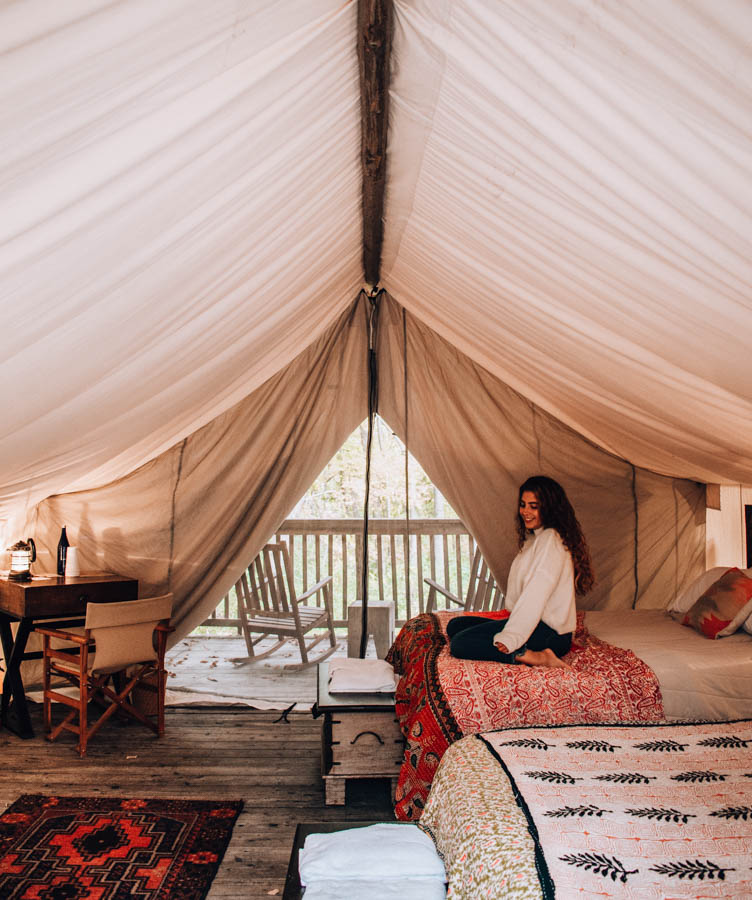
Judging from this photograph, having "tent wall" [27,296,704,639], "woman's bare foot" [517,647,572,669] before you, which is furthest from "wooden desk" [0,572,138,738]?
"woman's bare foot" [517,647,572,669]

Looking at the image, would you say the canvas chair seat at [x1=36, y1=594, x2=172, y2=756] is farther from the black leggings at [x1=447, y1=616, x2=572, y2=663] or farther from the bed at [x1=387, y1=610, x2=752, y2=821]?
the black leggings at [x1=447, y1=616, x2=572, y2=663]

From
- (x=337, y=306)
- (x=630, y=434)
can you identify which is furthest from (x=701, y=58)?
(x=337, y=306)

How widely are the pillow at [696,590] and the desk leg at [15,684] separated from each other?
361cm

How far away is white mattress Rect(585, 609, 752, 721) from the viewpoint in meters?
2.90

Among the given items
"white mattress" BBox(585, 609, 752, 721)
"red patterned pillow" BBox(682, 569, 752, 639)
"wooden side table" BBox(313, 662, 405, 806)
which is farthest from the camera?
"red patterned pillow" BBox(682, 569, 752, 639)

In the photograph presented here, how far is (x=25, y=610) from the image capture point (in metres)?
3.85

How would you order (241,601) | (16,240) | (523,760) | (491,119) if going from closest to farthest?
(16,240)
(491,119)
(523,760)
(241,601)

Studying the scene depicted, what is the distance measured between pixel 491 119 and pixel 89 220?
3.38ft

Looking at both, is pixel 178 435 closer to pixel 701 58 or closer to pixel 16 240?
pixel 16 240

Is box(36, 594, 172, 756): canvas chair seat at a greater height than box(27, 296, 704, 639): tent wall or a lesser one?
lesser

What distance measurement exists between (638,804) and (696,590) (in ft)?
7.44

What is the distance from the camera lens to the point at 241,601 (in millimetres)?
5484

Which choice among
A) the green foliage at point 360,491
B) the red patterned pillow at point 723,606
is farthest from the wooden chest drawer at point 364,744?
the green foliage at point 360,491

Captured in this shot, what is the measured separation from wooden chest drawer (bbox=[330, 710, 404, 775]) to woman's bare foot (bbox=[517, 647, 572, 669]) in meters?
0.65
